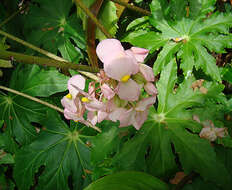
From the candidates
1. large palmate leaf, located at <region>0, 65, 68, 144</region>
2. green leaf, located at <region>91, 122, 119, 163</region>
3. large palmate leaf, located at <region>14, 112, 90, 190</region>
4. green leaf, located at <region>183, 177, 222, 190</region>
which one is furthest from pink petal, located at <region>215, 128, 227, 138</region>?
large palmate leaf, located at <region>0, 65, 68, 144</region>

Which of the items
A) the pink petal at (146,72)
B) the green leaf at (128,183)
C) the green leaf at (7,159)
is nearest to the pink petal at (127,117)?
the pink petal at (146,72)

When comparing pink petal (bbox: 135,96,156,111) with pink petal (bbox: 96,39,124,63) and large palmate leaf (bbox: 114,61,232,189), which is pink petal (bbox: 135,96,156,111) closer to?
pink petal (bbox: 96,39,124,63)

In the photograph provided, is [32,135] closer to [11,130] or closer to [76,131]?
[11,130]

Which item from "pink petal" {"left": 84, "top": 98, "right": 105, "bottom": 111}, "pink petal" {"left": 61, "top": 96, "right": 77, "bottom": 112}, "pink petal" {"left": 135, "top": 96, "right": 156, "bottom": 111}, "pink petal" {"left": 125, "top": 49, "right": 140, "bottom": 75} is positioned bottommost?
"pink petal" {"left": 135, "top": 96, "right": 156, "bottom": 111}

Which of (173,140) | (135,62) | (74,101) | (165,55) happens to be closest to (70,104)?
(74,101)

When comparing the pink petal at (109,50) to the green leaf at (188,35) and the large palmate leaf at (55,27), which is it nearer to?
the green leaf at (188,35)

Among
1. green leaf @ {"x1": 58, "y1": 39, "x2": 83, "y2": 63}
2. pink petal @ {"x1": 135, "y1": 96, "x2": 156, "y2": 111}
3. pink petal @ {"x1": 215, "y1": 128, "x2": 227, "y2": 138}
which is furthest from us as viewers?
green leaf @ {"x1": 58, "y1": 39, "x2": 83, "y2": 63}

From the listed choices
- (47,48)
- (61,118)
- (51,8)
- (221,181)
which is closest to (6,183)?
(61,118)
